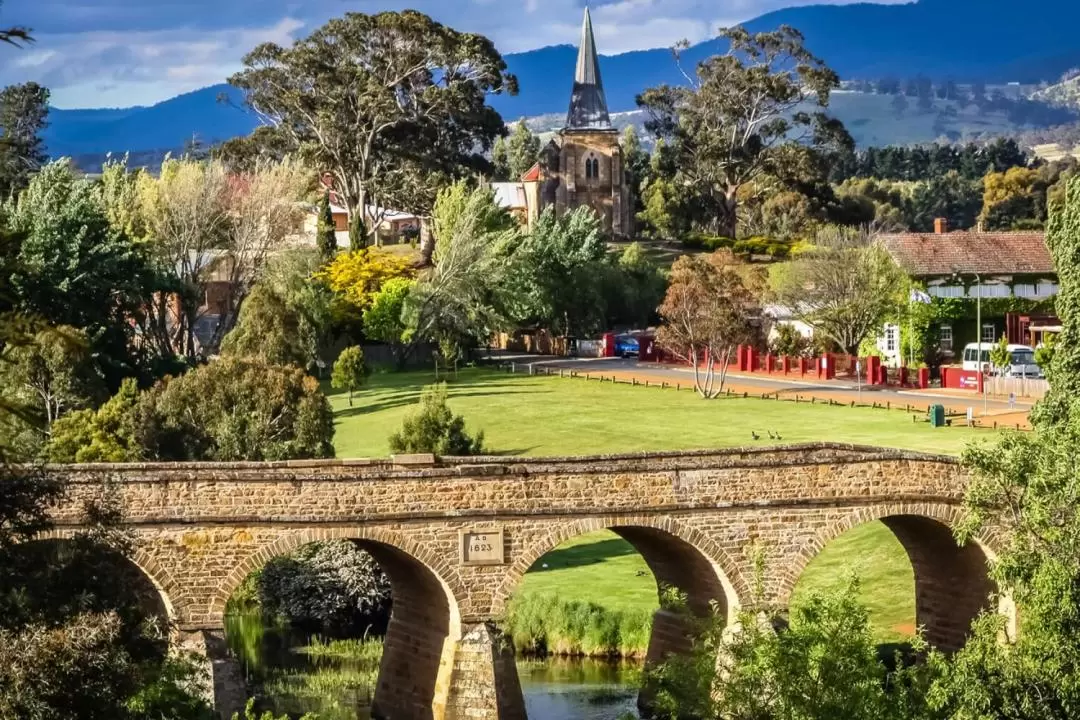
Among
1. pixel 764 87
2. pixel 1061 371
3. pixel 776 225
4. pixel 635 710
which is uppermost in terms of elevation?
pixel 764 87

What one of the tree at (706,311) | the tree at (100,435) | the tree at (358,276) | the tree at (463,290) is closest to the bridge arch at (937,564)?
the tree at (100,435)

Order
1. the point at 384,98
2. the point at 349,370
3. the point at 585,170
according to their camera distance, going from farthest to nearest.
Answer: the point at 585,170 < the point at 384,98 < the point at 349,370

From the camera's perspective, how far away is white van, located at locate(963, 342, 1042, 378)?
63.5 meters

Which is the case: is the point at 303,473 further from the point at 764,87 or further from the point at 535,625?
the point at 764,87

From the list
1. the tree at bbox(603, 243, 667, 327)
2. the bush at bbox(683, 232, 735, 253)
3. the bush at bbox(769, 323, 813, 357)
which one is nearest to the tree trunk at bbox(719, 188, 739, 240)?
the bush at bbox(683, 232, 735, 253)

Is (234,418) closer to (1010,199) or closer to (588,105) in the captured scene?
(588,105)

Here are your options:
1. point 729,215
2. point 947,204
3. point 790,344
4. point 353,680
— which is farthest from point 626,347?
point 947,204

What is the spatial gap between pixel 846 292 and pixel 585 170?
44.2 metres

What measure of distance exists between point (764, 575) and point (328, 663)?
10018 mm

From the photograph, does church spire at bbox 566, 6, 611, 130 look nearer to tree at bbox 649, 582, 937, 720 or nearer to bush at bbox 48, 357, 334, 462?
bush at bbox 48, 357, 334, 462

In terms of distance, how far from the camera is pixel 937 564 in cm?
3456

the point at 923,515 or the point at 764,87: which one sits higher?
the point at 764,87

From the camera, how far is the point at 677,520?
3098 centimetres

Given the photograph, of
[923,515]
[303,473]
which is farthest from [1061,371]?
[303,473]
